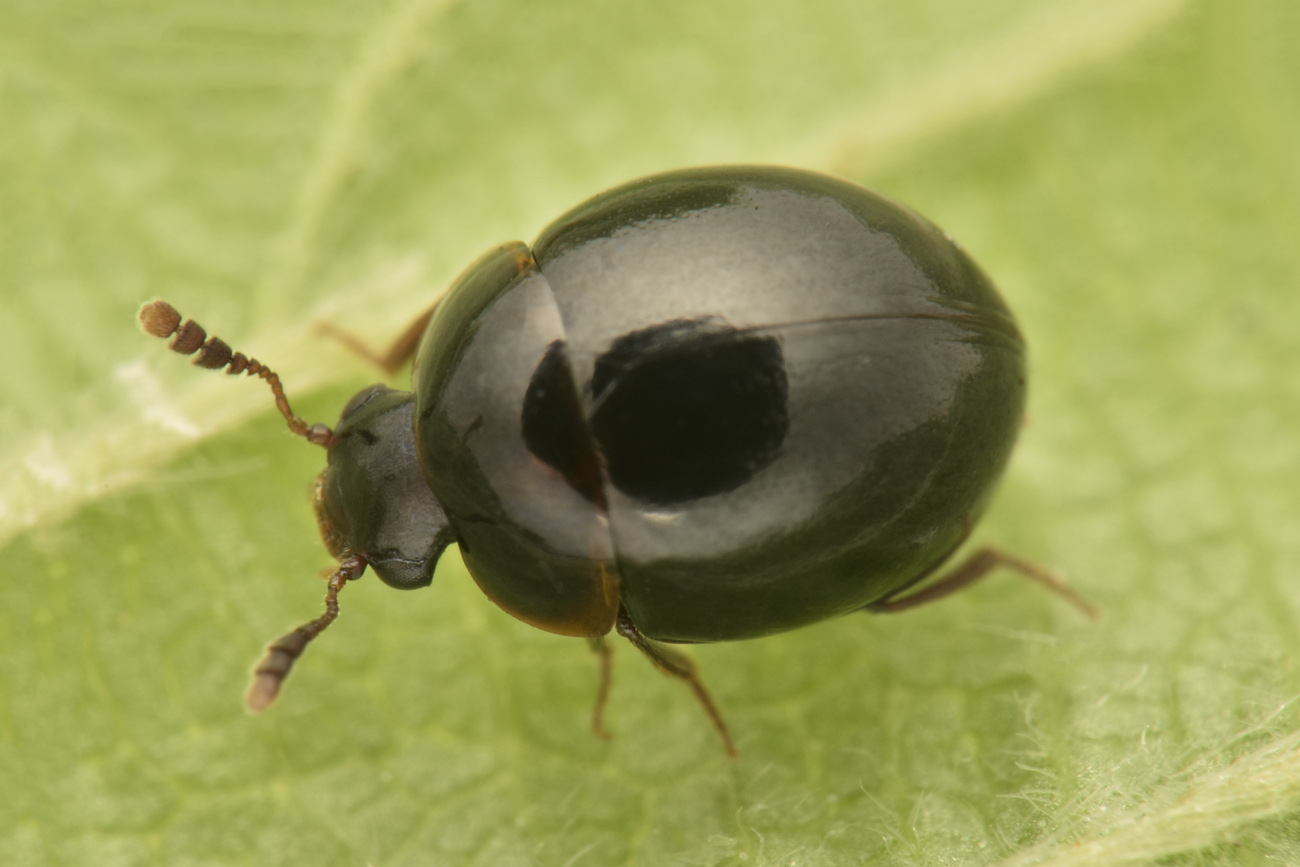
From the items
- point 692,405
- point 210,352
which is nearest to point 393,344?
point 210,352

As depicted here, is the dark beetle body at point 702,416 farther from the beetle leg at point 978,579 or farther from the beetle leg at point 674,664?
the beetle leg at point 978,579

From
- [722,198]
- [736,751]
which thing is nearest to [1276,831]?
[736,751]

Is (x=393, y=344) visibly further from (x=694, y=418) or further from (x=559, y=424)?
(x=694, y=418)

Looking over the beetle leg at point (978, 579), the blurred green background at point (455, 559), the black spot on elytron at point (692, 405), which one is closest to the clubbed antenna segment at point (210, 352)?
the blurred green background at point (455, 559)

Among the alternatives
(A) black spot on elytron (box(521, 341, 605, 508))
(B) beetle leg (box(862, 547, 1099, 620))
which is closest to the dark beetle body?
(A) black spot on elytron (box(521, 341, 605, 508))

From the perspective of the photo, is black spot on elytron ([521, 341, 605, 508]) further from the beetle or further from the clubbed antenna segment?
the clubbed antenna segment

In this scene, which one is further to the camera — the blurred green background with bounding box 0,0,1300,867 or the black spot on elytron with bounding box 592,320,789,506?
the blurred green background with bounding box 0,0,1300,867

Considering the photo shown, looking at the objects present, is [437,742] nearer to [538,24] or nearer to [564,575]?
[564,575]

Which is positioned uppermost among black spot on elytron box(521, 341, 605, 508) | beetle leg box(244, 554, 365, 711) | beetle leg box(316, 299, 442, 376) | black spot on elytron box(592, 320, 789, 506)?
black spot on elytron box(592, 320, 789, 506)
